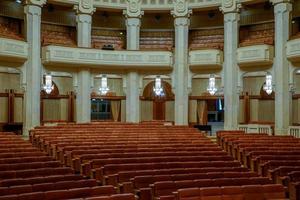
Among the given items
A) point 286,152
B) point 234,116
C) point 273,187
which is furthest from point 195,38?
point 273,187

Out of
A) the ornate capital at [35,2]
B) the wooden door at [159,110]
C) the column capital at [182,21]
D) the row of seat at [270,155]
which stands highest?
the ornate capital at [35,2]

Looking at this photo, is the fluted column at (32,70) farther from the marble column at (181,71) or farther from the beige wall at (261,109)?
the beige wall at (261,109)

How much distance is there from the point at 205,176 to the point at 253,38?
14.3m

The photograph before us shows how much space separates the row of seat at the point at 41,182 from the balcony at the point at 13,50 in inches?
338

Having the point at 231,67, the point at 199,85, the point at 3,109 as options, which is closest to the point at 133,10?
the point at 199,85

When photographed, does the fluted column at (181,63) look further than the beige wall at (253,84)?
No

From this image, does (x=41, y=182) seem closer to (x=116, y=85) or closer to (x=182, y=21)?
(x=182, y=21)

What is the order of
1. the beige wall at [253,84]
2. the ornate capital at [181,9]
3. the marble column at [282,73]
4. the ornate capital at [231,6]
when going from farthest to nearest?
the beige wall at [253,84] < the ornate capital at [181,9] < the ornate capital at [231,6] < the marble column at [282,73]

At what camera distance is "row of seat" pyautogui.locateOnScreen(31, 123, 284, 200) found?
20.2 ft

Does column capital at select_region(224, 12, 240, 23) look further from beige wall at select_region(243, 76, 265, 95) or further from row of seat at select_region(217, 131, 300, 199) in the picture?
row of seat at select_region(217, 131, 300, 199)

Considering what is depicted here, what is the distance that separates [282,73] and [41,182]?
12.8 m

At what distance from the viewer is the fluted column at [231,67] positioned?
17812 mm

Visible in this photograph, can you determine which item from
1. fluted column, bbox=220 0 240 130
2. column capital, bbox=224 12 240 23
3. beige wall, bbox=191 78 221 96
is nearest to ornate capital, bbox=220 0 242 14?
fluted column, bbox=220 0 240 130

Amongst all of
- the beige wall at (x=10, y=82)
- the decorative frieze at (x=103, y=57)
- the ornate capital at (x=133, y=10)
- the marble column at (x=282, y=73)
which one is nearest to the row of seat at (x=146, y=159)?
the marble column at (x=282, y=73)
